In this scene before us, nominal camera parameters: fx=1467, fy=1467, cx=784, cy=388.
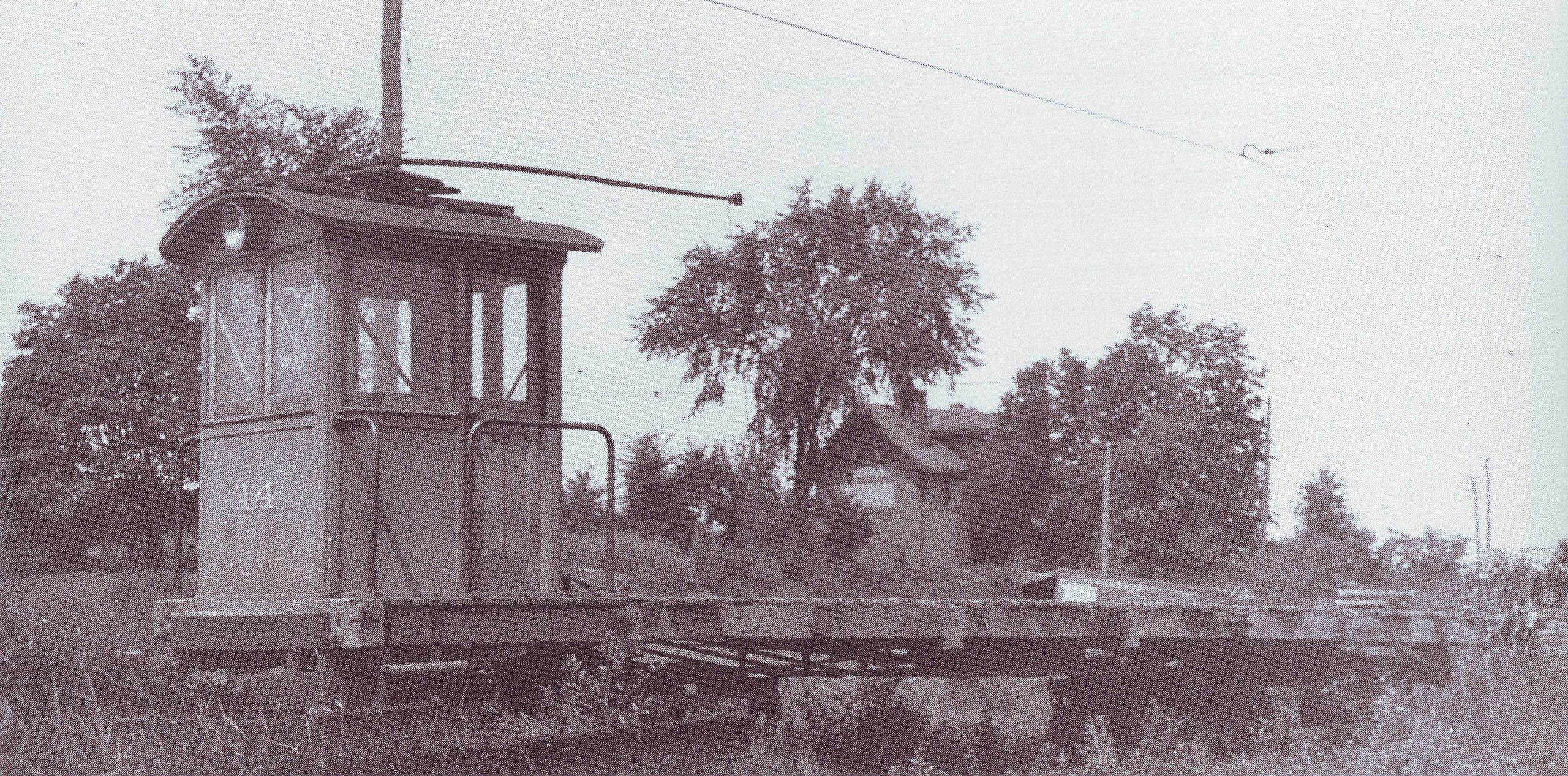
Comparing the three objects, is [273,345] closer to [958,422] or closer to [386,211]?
[386,211]

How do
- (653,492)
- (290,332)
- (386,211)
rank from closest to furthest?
1. (386,211)
2. (290,332)
3. (653,492)

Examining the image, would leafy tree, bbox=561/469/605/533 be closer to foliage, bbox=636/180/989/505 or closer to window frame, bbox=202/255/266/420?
foliage, bbox=636/180/989/505

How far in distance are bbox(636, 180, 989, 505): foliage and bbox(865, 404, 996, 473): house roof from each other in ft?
49.5

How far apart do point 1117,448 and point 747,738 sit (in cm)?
5551

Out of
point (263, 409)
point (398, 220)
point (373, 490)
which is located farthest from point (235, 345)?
point (373, 490)

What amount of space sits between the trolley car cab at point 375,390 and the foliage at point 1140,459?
55.5 meters

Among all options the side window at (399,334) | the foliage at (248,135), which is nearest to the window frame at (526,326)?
the side window at (399,334)

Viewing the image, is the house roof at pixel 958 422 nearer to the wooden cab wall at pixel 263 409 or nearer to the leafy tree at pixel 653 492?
the leafy tree at pixel 653 492

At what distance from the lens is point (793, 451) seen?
50.3m

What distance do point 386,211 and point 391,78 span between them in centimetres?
216

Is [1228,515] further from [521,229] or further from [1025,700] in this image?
[521,229]

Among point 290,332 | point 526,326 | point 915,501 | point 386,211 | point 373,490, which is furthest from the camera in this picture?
point 915,501

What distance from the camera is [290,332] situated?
7855 millimetres

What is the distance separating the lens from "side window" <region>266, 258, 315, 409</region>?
7.71 m
